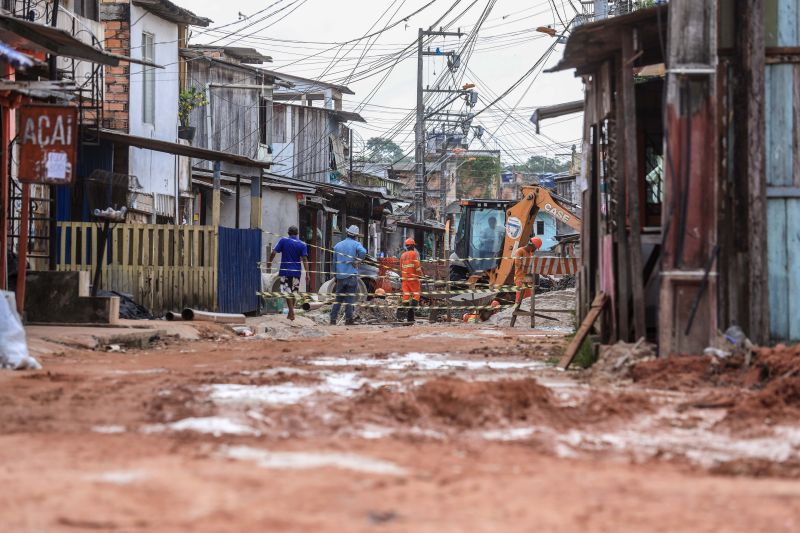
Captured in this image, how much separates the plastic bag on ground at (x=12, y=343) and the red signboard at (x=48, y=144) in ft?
10.2

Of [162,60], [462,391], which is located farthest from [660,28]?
[162,60]

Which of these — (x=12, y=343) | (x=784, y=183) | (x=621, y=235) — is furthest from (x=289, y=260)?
(x=784, y=183)

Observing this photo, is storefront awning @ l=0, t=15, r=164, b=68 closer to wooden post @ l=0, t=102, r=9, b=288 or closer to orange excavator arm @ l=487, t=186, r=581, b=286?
wooden post @ l=0, t=102, r=9, b=288

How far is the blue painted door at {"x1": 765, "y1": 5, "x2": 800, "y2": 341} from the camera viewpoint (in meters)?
11.3

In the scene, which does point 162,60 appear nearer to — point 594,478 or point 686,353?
point 686,353

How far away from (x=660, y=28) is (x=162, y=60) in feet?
71.7

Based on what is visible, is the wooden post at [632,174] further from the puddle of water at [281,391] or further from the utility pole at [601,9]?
the utility pole at [601,9]

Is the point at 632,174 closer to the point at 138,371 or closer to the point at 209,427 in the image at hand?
the point at 138,371

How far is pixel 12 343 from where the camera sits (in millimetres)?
11672

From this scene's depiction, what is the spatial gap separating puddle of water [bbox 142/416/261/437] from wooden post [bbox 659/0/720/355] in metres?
5.08

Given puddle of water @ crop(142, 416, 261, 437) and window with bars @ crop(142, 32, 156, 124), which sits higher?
window with bars @ crop(142, 32, 156, 124)

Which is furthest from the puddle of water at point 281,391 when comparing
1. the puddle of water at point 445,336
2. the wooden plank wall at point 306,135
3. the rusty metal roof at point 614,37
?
the wooden plank wall at point 306,135

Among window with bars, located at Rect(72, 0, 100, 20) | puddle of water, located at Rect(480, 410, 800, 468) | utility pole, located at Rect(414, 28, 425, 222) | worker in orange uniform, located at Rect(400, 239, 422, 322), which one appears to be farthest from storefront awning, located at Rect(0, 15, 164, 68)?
utility pole, located at Rect(414, 28, 425, 222)

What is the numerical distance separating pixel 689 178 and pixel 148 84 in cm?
2133
